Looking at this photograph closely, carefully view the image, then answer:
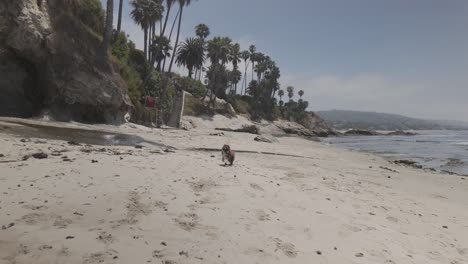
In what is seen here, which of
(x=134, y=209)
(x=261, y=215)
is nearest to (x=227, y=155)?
(x=261, y=215)

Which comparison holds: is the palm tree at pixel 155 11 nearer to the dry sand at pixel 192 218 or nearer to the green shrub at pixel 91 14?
the green shrub at pixel 91 14

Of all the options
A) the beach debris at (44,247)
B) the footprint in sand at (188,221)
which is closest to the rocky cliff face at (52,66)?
the footprint in sand at (188,221)

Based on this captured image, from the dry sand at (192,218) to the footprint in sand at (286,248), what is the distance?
19mm

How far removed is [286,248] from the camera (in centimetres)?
528

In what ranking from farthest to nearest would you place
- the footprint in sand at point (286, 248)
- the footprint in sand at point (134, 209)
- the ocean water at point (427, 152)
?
1. the ocean water at point (427, 152)
2. the footprint in sand at point (134, 209)
3. the footprint in sand at point (286, 248)

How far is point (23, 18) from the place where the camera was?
21.7 meters

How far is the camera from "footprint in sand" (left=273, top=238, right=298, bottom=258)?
5115mm

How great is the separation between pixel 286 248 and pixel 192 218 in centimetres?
173

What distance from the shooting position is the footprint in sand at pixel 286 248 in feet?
16.8

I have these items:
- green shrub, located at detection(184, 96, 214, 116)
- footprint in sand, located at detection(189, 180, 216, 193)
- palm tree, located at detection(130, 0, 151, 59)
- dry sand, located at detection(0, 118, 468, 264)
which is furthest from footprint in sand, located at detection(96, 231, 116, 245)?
green shrub, located at detection(184, 96, 214, 116)

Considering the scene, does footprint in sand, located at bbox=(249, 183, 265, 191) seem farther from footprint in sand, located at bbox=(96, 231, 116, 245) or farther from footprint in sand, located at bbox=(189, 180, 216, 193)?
footprint in sand, located at bbox=(96, 231, 116, 245)

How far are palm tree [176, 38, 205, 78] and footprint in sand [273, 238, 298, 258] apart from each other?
7168 cm

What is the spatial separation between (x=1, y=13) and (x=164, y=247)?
23073mm

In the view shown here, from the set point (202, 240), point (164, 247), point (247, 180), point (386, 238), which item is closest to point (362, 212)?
point (386, 238)
